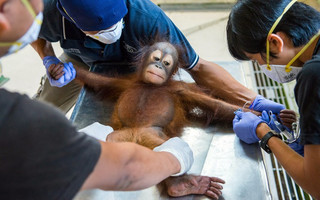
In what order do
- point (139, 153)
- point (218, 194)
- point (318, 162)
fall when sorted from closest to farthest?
point (139, 153), point (318, 162), point (218, 194)

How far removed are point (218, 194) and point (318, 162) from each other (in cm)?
52

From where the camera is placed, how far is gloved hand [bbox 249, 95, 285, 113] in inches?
70.2

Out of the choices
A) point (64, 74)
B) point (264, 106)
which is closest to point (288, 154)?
point (264, 106)

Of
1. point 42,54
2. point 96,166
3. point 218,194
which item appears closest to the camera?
point 96,166

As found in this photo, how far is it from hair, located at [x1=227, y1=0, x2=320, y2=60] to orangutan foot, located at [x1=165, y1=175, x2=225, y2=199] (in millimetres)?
644

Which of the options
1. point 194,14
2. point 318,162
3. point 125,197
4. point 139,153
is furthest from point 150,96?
point 194,14

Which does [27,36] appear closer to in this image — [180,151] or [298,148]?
[180,151]

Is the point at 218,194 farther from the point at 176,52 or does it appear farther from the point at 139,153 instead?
the point at 176,52

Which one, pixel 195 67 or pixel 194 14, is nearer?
pixel 195 67

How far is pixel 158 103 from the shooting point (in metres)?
1.84

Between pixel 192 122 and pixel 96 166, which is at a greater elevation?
pixel 96 166

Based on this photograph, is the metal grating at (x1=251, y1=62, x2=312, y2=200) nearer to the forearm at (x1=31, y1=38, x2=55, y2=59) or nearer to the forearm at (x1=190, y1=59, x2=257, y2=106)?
the forearm at (x1=190, y1=59, x2=257, y2=106)

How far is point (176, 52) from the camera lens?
1.88m

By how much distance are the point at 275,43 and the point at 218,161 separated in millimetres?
703
